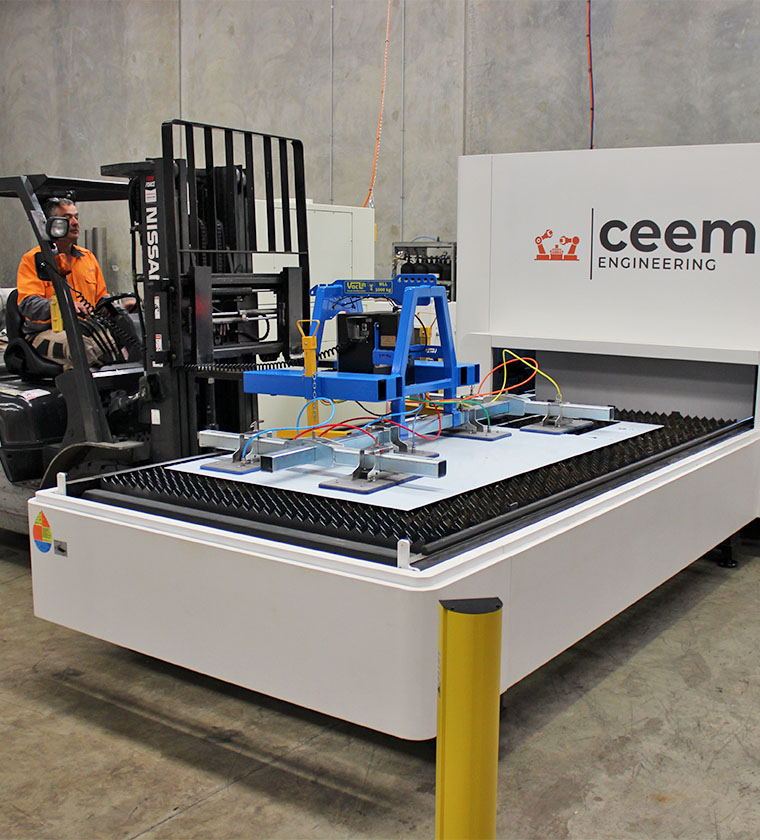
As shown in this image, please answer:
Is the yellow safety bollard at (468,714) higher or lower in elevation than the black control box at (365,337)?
lower

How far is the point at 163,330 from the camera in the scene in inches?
159

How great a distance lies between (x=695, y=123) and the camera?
273 inches

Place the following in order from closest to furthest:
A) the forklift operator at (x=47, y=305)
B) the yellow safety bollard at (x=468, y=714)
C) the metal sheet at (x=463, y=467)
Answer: the yellow safety bollard at (x=468, y=714) → the metal sheet at (x=463, y=467) → the forklift operator at (x=47, y=305)

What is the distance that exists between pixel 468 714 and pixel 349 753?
1007 millimetres

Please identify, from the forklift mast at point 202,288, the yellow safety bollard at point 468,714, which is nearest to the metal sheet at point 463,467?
the forklift mast at point 202,288

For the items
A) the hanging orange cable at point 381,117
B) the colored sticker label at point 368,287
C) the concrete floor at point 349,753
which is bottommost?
the concrete floor at point 349,753

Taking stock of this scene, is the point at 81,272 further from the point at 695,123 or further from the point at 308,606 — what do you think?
the point at 695,123

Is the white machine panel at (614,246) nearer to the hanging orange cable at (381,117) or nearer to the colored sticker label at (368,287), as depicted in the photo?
the colored sticker label at (368,287)

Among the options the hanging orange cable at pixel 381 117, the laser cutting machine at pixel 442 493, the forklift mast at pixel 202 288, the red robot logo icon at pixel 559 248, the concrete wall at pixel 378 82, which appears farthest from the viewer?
the hanging orange cable at pixel 381 117

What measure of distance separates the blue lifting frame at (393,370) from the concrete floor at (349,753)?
1050 mm

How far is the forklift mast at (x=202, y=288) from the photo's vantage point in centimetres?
399

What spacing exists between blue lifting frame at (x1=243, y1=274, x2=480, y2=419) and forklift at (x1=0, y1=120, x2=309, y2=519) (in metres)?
0.42

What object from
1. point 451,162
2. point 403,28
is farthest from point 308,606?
point 403,28

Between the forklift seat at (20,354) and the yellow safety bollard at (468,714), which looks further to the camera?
the forklift seat at (20,354)
